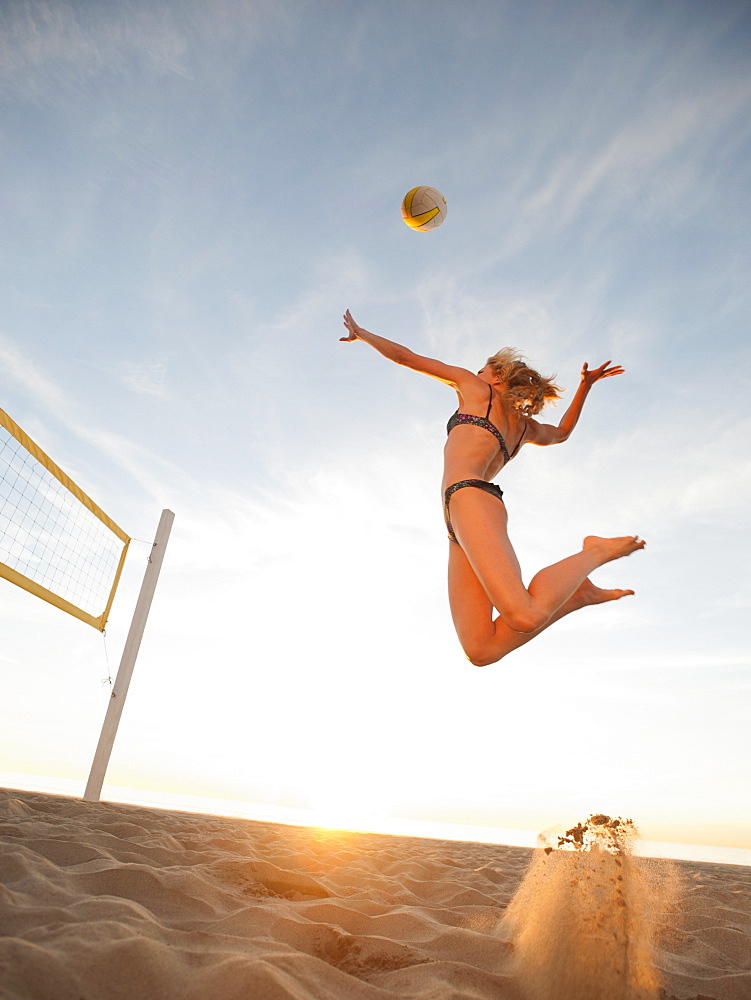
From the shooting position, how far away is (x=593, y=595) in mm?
2570

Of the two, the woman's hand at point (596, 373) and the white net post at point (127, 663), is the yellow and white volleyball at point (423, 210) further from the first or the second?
the white net post at point (127, 663)

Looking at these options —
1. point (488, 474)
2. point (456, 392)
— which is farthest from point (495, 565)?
point (456, 392)

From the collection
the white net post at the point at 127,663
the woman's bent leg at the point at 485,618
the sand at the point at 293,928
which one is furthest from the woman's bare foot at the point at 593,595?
the white net post at the point at 127,663

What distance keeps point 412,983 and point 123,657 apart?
4.24m

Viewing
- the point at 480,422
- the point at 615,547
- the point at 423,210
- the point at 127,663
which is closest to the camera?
the point at 615,547

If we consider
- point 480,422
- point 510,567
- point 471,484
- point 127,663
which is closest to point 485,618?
point 510,567

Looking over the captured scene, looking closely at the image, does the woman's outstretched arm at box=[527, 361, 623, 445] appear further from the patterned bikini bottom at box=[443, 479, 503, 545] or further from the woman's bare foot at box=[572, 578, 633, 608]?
the woman's bare foot at box=[572, 578, 633, 608]

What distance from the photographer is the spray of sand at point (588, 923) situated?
156 cm

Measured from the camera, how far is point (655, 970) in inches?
68.4

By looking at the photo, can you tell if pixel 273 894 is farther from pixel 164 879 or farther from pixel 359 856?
pixel 359 856

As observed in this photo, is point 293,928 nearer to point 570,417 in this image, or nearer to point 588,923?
point 588,923

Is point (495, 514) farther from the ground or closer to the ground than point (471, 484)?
closer to the ground

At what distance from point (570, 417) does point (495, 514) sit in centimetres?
107

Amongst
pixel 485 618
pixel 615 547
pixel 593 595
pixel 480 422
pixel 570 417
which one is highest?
pixel 570 417
